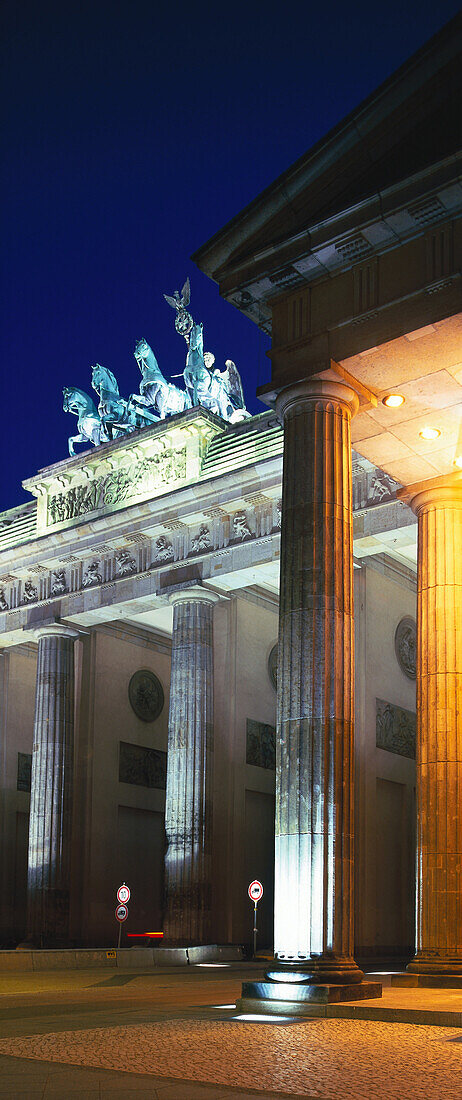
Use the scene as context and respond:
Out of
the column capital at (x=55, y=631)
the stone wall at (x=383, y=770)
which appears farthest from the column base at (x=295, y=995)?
the column capital at (x=55, y=631)

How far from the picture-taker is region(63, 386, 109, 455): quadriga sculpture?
132ft

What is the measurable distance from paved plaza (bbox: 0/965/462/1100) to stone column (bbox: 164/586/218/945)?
14.5 meters

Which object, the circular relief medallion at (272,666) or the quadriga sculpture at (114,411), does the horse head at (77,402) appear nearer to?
the quadriga sculpture at (114,411)

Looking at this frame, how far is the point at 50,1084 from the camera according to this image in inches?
344

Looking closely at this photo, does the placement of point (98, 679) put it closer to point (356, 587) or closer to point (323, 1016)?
point (356, 587)

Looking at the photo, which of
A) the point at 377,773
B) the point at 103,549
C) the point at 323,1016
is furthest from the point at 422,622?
the point at 103,549

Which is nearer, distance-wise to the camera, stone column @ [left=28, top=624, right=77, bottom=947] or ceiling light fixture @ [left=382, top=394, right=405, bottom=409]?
ceiling light fixture @ [left=382, top=394, right=405, bottom=409]

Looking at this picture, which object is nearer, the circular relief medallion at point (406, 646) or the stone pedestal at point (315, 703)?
the stone pedestal at point (315, 703)

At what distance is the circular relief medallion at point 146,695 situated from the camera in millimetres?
42438

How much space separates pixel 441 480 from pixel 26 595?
22152 mm

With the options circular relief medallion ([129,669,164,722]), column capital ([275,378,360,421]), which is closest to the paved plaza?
column capital ([275,378,360,421])

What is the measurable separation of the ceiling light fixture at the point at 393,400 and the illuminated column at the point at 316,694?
67 cm

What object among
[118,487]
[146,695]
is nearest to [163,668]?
[146,695]

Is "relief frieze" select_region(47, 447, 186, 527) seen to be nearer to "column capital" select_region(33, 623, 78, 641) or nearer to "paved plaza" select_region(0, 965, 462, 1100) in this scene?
"column capital" select_region(33, 623, 78, 641)
